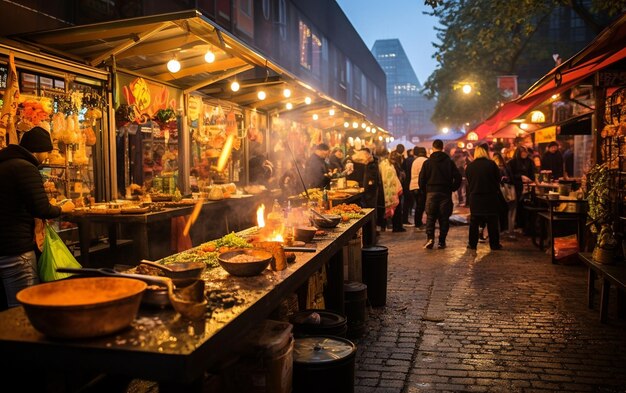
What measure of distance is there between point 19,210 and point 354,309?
3845 millimetres

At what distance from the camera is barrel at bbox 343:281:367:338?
6141 millimetres

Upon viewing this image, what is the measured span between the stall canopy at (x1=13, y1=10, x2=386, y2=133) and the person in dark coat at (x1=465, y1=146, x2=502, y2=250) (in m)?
4.58

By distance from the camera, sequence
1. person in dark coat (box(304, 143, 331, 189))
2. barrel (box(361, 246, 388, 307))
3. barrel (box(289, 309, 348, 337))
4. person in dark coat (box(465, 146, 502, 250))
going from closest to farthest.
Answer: barrel (box(289, 309, 348, 337)) → barrel (box(361, 246, 388, 307)) → person in dark coat (box(465, 146, 502, 250)) → person in dark coat (box(304, 143, 331, 189))

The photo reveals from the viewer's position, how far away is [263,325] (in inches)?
148

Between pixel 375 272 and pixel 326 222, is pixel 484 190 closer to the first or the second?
pixel 375 272

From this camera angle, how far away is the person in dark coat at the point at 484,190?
37.6ft

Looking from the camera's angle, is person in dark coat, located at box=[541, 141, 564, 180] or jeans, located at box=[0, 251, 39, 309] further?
person in dark coat, located at box=[541, 141, 564, 180]

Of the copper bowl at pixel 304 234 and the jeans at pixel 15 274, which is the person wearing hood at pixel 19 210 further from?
the copper bowl at pixel 304 234

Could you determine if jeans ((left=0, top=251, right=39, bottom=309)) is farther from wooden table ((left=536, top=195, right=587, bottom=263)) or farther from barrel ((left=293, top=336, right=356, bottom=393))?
wooden table ((left=536, top=195, right=587, bottom=263))

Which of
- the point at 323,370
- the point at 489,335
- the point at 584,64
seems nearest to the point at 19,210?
the point at 323,370

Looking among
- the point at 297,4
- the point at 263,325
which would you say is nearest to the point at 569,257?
the point at 263,325

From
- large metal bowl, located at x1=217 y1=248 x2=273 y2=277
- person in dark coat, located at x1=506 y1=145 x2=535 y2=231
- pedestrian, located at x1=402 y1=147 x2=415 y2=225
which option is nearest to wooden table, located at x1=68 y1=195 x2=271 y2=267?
large metal bowl, located at x1=217 y1=248 x2=273 y2=277

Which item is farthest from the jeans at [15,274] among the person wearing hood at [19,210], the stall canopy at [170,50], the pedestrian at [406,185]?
the pedestrian at [406,185]

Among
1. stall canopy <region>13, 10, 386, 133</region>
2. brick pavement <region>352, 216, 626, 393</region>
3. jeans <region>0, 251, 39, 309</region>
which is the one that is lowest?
brick pavement <region>352, 216, 626, 393</region>
